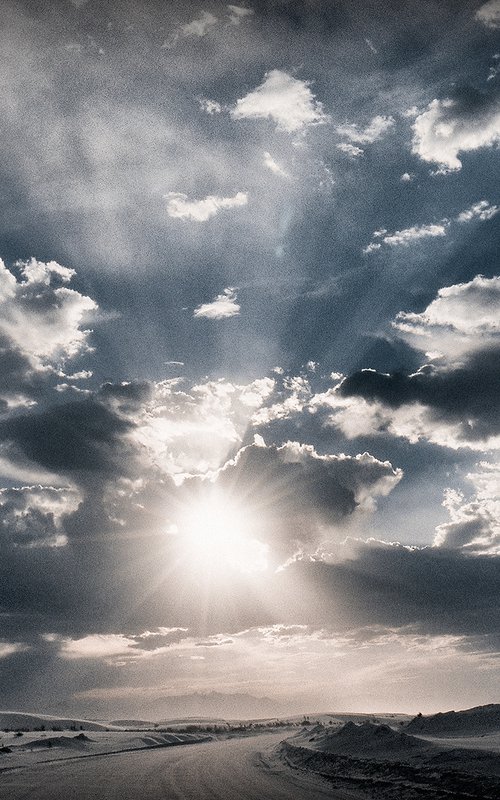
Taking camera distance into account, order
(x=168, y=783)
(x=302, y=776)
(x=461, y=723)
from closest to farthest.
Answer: (x=168, y=783) → (x=302, y=776) → (x=461, y=723)

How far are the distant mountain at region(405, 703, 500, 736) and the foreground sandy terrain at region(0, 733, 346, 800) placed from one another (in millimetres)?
30173

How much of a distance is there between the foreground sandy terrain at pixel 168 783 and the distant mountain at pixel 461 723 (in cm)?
3017

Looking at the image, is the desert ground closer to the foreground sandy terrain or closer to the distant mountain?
the foreground sandy terrain

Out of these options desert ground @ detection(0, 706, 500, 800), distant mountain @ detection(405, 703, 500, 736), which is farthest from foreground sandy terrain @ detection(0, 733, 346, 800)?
distant mountain @ detection(405, 703, 500, 736)

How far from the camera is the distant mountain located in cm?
5844

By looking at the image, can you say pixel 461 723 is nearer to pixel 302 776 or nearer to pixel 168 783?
pixel 302 776

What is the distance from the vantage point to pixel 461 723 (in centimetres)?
6131

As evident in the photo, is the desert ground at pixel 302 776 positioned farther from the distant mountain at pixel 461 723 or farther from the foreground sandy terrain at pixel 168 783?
the distant mountain at pixel 461 723

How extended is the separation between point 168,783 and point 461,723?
46.1m

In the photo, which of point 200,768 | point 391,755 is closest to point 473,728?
point 391,755

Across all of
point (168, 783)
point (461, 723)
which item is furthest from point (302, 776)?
point (461, 723)

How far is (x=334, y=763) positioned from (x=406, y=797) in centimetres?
1488

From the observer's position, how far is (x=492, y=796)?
18.3 m

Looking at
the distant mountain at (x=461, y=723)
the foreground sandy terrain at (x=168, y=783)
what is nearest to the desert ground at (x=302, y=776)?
the foreground sandy terrain at (x=168, y=783)
